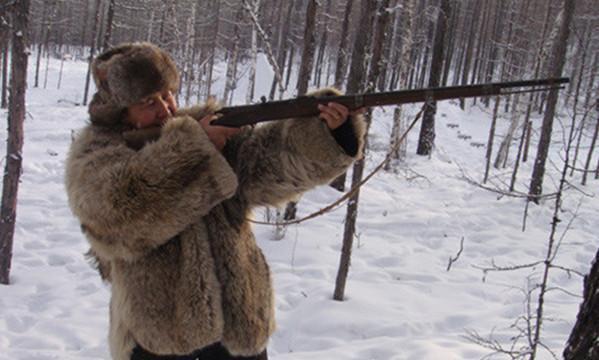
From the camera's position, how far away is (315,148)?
81.0 inches

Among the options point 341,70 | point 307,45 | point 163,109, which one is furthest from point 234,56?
point 163,109

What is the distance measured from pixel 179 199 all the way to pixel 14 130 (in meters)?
4.90

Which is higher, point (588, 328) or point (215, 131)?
point (215, 131)

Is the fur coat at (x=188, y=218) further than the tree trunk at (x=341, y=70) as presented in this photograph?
No

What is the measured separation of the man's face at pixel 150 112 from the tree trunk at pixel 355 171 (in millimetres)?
1757

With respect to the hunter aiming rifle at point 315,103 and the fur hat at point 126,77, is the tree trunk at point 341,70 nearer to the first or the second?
the hunter aiming rifle at point 315,103

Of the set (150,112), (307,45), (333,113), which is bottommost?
(150,112)

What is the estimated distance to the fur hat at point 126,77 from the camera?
191 cm

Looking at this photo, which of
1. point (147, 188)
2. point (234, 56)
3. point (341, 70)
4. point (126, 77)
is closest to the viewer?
point (147, 188)

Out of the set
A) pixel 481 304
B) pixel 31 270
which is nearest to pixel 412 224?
pixel 481 304

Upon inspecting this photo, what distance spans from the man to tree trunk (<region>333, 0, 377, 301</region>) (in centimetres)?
147

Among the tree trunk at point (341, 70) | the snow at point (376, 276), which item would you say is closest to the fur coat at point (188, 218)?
the snow at point (376, 276)

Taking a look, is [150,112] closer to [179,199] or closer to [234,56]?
[179,199]

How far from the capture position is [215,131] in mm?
2059
